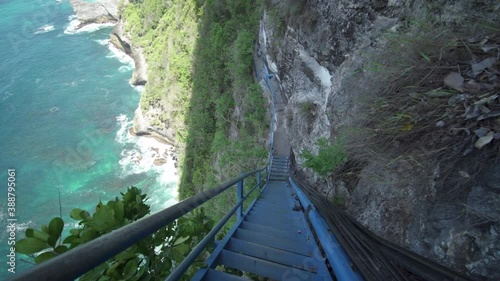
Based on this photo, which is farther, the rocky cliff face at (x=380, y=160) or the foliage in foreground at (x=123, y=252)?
the rocky cliff face at (x=380, y=160)

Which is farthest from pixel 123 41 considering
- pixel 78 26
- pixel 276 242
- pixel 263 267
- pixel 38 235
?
pixel 38 235

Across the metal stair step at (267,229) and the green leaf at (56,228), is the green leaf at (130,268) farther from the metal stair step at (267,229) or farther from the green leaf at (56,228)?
the metal stair step at (267,229)

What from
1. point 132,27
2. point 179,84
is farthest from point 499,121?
point 132,27

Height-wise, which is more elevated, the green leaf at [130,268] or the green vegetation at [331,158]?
the green vegetation at [331,158]

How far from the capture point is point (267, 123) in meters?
13.1

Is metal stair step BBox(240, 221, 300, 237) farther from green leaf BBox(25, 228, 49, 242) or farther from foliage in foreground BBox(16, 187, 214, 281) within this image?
green leaf BBox(25, 228, 49, 242)

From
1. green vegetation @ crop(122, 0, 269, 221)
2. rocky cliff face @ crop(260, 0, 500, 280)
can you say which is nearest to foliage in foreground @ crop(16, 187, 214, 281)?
rocky cliff face @ crop(260, 0, 500, 280)

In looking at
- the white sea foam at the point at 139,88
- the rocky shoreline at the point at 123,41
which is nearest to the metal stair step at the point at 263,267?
the rocky shoreline at the point at 123,41

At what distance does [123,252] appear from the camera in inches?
56.0

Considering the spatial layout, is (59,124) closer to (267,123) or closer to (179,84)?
(179,84)

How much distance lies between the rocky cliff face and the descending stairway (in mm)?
842

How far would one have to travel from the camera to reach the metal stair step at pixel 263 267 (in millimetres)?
2299

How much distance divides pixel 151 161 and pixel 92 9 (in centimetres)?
2900

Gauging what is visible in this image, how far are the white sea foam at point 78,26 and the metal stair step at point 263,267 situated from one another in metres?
45.8
